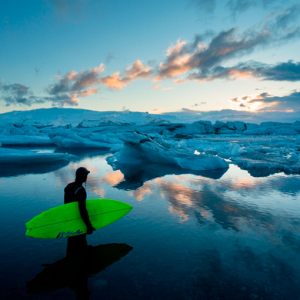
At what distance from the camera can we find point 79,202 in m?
1.95

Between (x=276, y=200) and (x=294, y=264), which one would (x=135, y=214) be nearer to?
(x=294, y=264)

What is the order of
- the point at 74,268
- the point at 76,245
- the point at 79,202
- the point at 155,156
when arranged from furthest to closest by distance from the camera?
the point at 155,156
the point at 76,245
the point at 79,202
the point at 74,268

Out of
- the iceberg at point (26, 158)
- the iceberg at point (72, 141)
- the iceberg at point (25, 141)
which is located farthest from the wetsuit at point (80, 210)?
the iceberg at point (25, 141)

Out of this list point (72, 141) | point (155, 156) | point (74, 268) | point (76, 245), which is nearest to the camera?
point (74, 268)

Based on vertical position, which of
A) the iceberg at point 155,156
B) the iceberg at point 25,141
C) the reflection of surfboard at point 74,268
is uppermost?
the iceberg at point 155,156

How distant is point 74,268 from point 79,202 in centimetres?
57

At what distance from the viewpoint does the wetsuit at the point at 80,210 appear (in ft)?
6.41

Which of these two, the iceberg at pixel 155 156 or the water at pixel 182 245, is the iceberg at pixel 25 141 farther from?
the water at pixel 182 245

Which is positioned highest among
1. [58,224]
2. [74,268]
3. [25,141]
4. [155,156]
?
[58,224]

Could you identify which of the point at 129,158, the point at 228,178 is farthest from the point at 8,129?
the point at 228,178

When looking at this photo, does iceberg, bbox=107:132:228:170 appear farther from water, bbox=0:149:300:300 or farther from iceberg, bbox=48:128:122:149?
iceberg, bbox=48:128:122:149

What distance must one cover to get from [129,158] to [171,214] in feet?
18.0

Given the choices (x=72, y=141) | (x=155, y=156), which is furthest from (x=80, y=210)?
(x=72, y=141)

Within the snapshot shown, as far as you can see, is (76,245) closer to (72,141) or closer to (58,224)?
(58,224)
